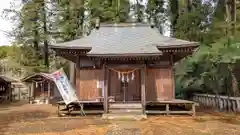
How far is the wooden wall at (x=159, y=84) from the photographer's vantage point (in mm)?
15641

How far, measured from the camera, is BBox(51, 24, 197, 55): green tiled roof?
14.6 meters

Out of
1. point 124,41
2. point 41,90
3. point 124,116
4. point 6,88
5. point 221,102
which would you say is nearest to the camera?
point 124,116

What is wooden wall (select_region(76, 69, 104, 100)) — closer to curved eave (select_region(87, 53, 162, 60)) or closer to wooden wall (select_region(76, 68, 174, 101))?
wooden wall (select_region(76, 68, 174, 101))

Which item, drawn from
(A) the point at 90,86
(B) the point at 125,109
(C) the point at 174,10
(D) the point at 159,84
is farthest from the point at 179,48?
(C) the point at 174,10

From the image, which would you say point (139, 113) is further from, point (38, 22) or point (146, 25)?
point (38, 22)

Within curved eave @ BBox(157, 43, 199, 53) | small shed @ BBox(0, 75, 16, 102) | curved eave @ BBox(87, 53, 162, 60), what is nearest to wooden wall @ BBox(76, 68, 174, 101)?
curved eave @ BBox(157, 43, 199, 53)

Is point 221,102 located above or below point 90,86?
below

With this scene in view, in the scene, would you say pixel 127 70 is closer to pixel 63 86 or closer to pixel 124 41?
pixel 124 41

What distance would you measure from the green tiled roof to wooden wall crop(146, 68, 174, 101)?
1.68 meters

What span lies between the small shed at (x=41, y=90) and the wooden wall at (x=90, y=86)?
11.4 m

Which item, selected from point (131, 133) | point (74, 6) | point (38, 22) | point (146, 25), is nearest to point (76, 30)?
point (74, 6)

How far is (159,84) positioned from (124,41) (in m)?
3.45

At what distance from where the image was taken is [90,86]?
1590 centimetres

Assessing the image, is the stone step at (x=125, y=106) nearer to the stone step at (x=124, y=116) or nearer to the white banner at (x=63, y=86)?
the stone step at (x=124, y=116)
